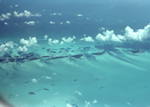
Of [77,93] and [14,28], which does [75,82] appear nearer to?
[77,93]

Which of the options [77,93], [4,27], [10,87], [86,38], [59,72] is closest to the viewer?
[10,87]

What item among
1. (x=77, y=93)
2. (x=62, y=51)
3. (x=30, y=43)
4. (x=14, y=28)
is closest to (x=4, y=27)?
(x=14, y=28)

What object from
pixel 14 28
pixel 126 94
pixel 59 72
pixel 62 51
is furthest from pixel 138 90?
pixel 14 28

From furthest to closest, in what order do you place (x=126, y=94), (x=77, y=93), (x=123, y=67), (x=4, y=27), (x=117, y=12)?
1. (x=117, y=12)
2. (x=4, y=27)
3. (x=123, y=67)
4. (x=126, y=94)
5. (x=77, y=93)

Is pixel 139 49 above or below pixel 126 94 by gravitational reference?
above

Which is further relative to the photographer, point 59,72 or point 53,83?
point 59,72

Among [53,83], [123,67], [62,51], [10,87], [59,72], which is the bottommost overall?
[10,87]
